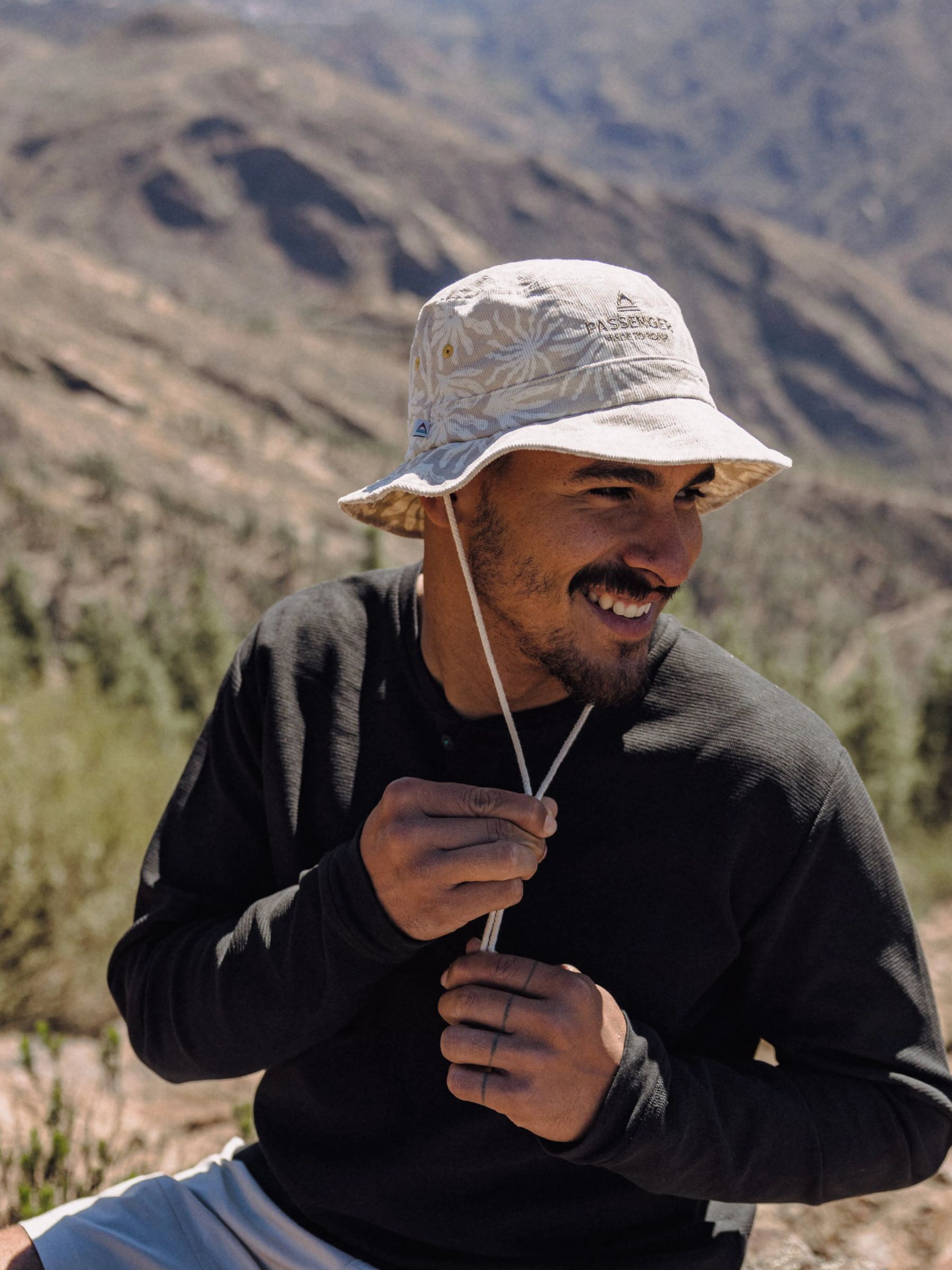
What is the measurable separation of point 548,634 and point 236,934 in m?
0.73

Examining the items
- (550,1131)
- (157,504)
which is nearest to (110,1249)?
(550,1131)

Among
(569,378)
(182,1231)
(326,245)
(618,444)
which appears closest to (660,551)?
(618,444)

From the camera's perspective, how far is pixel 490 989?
158 centimetres

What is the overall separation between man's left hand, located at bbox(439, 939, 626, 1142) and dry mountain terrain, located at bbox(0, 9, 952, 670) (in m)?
37.2

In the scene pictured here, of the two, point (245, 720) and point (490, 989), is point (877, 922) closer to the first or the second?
point (490, 989)

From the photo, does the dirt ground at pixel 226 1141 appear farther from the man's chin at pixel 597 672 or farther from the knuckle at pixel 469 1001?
the man's chin at pixel 597 672

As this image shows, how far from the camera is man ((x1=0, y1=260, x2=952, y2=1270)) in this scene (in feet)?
5.24

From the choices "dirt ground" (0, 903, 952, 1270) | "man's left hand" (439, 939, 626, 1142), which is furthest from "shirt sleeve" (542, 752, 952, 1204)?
"dirt ground" (0, 903, 952, 1270)

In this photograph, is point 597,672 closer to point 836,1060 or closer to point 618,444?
point 618,444

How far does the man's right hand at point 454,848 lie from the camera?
151 centimetres

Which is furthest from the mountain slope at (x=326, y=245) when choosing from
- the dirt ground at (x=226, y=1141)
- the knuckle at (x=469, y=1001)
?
the knuckle at (x=469, y=1001)

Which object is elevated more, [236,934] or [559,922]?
[559,922]

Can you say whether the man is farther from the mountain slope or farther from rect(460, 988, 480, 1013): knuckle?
the mountain slope

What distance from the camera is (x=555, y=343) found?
173 centimetres
